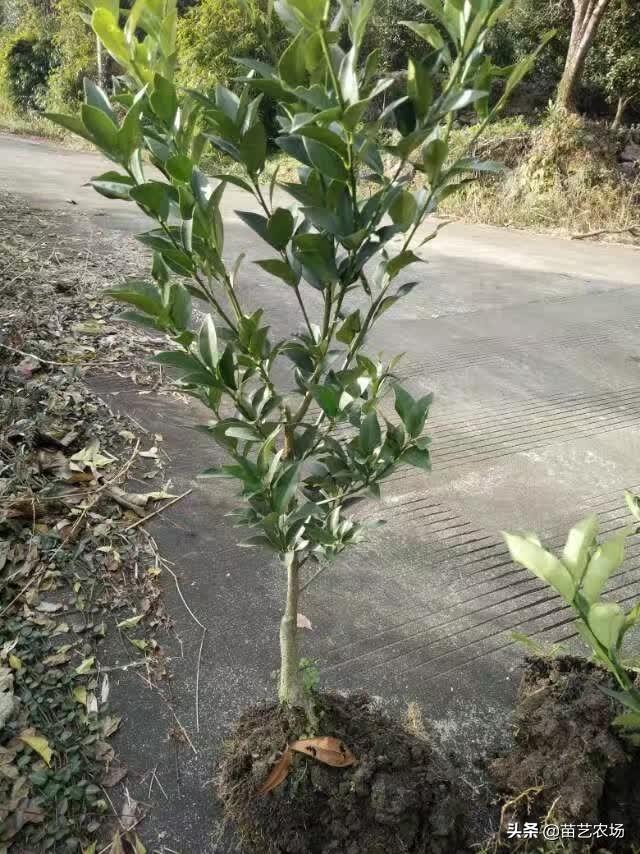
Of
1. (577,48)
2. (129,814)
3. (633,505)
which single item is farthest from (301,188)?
(577,48)

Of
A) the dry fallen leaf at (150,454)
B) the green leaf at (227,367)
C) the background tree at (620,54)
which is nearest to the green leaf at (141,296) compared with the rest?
the green leaf at (227,367)

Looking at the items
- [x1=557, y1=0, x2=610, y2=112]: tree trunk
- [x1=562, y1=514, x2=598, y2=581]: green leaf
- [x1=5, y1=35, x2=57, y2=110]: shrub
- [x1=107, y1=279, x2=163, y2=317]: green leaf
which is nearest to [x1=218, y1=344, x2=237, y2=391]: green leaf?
[x1=107, y1=279, x2=163, y2=317]: green leaf

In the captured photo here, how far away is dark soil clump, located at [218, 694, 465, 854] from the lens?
3.85 feet

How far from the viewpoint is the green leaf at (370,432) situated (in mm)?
1005

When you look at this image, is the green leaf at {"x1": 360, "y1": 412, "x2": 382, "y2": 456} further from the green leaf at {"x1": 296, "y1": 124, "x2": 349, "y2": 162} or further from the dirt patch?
the dirt patch

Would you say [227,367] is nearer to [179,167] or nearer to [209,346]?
[209,346]

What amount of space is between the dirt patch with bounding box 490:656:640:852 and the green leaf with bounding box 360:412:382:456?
65 centimetres

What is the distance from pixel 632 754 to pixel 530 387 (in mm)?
2479

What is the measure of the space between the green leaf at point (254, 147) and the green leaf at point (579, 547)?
64 cm

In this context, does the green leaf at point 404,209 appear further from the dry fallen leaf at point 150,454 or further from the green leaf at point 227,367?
the dry fallen leaf at point 150,454

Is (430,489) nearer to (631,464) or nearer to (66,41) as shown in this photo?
(631,464)

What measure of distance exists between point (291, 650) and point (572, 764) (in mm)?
555

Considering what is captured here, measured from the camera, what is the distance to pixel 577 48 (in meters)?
9.51

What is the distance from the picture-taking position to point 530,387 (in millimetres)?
3473
